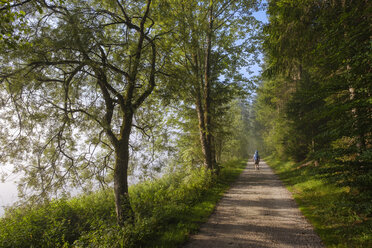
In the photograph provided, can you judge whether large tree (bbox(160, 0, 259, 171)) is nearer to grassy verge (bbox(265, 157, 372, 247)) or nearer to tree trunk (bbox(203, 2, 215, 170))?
tree trunk (bbox(203, 2, 215, 170))

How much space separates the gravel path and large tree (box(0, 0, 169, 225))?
9.18 feet

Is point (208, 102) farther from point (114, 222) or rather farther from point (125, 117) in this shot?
point (114, 222)

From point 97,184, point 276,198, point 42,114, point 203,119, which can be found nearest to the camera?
point 42,114

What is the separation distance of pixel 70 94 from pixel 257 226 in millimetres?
7678

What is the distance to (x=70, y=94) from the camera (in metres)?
6.32

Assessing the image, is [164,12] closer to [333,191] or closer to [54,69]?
[54,69]

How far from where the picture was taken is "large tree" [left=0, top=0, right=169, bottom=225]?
4.93m

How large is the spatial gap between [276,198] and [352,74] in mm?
5860

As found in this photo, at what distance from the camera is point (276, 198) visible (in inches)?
305

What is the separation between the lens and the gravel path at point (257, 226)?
172 inches

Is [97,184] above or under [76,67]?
under

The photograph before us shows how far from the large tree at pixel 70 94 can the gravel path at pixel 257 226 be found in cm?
280

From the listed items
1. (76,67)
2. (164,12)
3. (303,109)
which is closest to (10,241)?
(76,67)

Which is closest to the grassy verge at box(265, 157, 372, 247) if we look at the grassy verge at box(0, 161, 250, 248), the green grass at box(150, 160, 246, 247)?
the green grass at box(150, 160, 246, 247)
